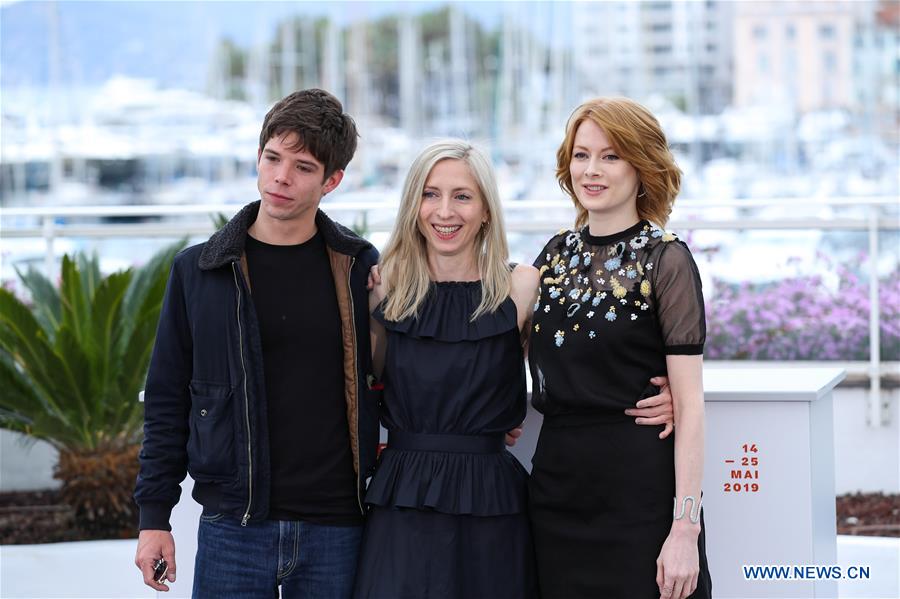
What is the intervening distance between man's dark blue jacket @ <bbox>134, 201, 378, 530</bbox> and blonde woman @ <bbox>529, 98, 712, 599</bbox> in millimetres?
506

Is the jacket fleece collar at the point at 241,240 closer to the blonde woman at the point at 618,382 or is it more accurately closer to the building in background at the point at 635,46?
the blonde woman at the point at 618,382

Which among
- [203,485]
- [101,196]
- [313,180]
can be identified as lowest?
[203,485]

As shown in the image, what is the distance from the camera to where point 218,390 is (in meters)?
2.87

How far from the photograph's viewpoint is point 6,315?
20.4 ft

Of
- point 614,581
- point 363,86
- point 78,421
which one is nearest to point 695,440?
point 614,581

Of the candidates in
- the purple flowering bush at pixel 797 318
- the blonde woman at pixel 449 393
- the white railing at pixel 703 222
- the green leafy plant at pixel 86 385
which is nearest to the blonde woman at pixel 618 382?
the blonde woman at pixel 449 393

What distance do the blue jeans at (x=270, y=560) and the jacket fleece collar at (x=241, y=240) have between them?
0.66 m

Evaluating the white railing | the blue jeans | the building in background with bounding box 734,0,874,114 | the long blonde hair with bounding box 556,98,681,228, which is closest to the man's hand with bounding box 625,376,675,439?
the long blonde hair with bounding box 556,98,681,228

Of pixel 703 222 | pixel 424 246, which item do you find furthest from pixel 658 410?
pixel 703 222

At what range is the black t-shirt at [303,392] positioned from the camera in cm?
288

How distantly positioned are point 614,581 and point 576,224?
3.28 feet

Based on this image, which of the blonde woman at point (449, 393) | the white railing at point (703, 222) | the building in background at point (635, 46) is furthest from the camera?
the building in background at point (635, 46)

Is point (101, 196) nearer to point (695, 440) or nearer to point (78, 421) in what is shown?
point (78, 421)

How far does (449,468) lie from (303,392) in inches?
16.8
